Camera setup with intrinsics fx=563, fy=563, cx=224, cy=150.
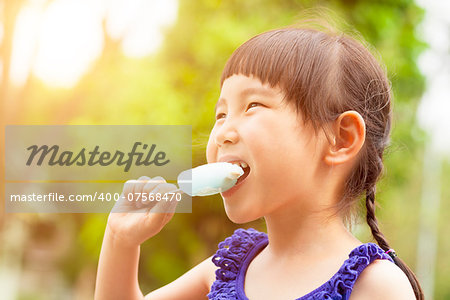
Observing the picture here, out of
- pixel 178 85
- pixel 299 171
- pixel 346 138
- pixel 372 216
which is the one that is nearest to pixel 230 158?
pixel 299 171

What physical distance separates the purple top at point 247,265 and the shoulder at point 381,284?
0.02 metres

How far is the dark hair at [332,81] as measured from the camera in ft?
3.63

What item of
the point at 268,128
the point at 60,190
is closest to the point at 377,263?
the point at 268,128

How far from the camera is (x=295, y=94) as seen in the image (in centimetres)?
110

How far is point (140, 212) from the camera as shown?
1.23 metres

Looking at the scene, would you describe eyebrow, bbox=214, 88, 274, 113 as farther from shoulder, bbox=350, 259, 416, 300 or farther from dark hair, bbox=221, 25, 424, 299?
shoulder, bbox=350, 259, 416, 300

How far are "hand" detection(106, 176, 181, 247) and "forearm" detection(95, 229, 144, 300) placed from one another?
0.7 inches

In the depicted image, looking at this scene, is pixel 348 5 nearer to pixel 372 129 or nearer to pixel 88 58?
pixel 88 58

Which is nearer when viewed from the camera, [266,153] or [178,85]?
[266,153]

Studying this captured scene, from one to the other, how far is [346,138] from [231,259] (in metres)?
0.36

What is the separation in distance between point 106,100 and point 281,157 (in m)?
3.82

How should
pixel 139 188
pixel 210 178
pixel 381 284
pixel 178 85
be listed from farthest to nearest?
pixel 178 85
pixel 139 188
pixel 210 178
pixel 381 284

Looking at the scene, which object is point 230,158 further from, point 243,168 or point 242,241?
point 242,241

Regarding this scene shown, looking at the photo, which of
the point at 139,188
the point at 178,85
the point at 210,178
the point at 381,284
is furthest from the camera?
the point at 178,85
